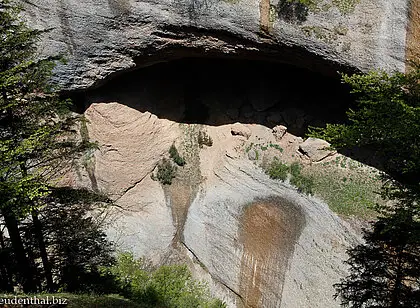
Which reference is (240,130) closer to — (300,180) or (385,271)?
(300,180)

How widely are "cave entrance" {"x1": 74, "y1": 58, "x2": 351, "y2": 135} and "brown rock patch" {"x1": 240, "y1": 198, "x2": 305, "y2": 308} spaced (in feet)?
13.7

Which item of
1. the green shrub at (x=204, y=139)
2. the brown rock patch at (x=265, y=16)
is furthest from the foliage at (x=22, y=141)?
the green shrub at (x=204, y=139)

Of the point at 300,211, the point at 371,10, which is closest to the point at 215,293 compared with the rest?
the point at 300,211

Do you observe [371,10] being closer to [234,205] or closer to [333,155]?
[333,155]

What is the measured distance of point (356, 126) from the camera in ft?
35.9

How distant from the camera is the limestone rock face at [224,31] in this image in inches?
499

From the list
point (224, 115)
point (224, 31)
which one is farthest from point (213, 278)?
point (224, 31)

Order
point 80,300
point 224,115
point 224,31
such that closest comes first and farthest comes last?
point 80,300, point 224,31, point 224,115

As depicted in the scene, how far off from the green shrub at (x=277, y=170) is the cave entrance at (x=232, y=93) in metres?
1.80

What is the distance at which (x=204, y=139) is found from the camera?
62.4ft

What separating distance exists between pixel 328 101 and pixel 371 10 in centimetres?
605

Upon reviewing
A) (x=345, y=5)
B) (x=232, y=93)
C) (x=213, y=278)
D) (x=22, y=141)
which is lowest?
(x=213, y=278)

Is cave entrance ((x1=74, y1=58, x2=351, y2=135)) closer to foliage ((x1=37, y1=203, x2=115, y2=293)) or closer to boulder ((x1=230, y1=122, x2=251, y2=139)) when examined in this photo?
boulder ((x1=230, y1=122, x2=251, y2=139))

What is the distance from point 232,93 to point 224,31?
5499 mm
